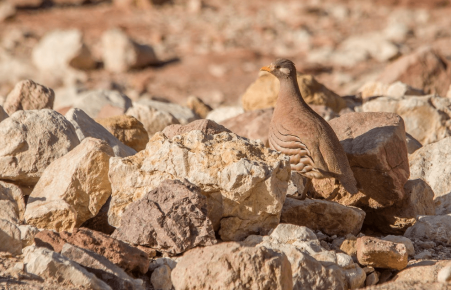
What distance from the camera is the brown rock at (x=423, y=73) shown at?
12477 mm

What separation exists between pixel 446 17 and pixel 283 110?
22.0 meters

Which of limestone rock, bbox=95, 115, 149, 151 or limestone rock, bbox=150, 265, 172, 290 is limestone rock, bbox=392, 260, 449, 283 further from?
limestone rock, bbox=95, 115, 149, 151

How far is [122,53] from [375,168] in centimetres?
1699

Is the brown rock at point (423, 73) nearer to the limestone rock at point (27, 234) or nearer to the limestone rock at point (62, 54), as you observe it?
the limestone rock at point (27, 234)

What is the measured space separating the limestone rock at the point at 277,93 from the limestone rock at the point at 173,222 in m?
5.22

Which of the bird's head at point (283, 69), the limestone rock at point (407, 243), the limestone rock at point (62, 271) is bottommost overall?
the limestone rock at point (62, 271)

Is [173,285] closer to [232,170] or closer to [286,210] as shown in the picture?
[232,170]

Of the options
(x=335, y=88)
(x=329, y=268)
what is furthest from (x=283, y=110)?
(x=335, y=88)

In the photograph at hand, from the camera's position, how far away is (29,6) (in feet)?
88.6

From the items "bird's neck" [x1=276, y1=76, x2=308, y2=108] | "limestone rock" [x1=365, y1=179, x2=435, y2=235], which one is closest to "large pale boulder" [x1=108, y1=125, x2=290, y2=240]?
"bird's neck" [x1=276, y1=76, x2=308, y2=108]

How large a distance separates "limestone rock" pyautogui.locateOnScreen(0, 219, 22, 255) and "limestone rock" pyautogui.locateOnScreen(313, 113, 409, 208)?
3.23 m

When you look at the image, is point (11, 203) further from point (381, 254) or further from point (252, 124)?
point (252, 124)

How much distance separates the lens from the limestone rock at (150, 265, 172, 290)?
4645 millimetres

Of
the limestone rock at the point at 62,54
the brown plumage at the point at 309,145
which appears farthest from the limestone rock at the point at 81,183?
the limestone rock at the point at 62,54
